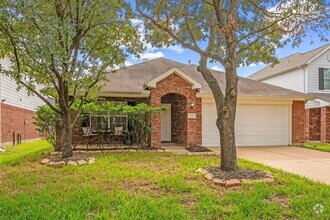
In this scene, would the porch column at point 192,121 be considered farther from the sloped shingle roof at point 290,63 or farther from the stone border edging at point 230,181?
the sloped shingle roof at point 290,63

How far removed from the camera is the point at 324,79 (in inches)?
796

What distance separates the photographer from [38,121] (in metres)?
12.3

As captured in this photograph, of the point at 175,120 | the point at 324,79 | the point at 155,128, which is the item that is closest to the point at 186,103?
the point at 155,128

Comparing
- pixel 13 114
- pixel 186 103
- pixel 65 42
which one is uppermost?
pixel 65 42

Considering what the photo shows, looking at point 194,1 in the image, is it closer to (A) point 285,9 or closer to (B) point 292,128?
(A) point 285,9

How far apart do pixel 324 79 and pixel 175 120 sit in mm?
11174

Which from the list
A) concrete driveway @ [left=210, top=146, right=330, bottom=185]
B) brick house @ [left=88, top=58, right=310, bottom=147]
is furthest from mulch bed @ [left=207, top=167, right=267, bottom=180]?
brick house @ [left=88, top=58, right=310, bottom=147]

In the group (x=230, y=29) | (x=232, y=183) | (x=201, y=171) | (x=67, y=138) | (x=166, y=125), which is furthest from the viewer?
(x=166, y=125)

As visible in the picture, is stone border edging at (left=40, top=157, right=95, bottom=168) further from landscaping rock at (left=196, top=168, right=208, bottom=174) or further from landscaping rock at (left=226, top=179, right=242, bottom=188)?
landscaping rock at (left=226, top=179, right=242, bottom=188)

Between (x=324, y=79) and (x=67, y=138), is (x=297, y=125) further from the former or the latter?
(x=67, y=138)

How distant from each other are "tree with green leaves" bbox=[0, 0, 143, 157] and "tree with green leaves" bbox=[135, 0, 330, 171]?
1131mm

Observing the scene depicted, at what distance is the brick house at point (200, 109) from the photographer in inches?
564

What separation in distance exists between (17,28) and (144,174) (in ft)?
17.8

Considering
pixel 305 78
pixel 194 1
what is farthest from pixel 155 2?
pixel 305 78
